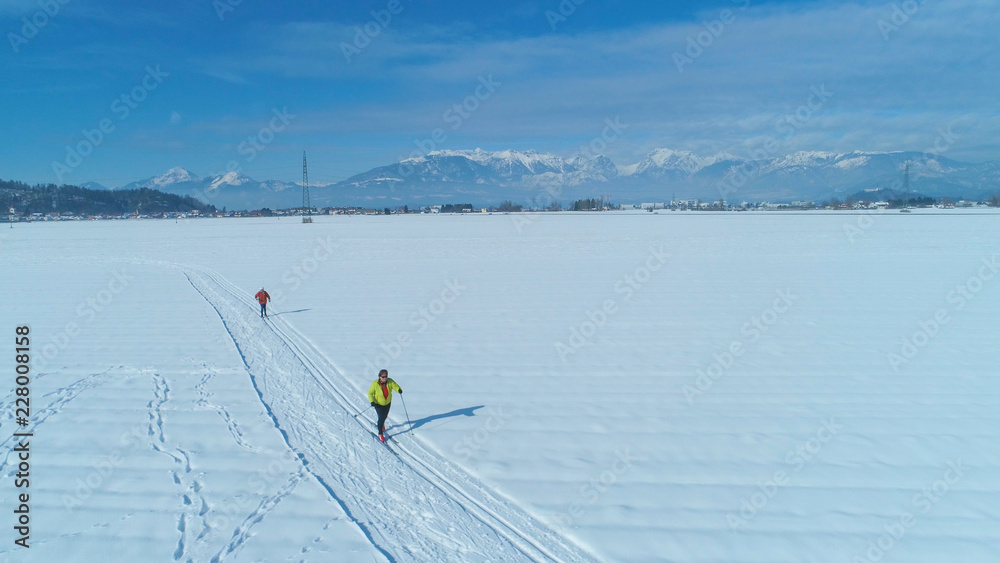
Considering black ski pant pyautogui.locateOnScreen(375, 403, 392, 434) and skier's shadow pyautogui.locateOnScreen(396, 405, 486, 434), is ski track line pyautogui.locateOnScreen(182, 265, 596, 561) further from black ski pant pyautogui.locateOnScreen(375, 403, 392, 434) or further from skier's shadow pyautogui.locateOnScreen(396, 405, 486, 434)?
skier's shadow pyautogui.locateOnScreen(396, 405, 486, 434)

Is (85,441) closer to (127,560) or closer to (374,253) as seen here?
(127,560)

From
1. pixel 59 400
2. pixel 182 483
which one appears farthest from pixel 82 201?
pixel 182 483

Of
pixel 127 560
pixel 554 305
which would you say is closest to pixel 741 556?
pixel 127 560

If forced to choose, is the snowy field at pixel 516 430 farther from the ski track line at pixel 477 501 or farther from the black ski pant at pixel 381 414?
the black ski pant at pixel 381 414

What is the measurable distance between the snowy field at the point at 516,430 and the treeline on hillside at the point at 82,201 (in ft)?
594

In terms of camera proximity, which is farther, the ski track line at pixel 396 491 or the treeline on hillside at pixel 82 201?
the treeline on hillside at pixel 82 201

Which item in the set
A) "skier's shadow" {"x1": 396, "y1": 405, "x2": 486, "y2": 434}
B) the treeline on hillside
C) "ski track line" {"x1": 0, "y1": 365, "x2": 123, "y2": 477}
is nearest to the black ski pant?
"skier's shadow" {"x1": 396, "y1": 405, "x2": 486, "y2": 434}

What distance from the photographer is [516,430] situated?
7969 millimetres

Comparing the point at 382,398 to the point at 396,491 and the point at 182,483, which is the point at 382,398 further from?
the point at 182,483

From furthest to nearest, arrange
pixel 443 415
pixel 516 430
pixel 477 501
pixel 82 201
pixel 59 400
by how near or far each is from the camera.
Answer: pixel 82 201, pixel 59 400, pixel 443 415, pixel 516 430, pixel 477 501

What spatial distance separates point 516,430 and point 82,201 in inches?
7947

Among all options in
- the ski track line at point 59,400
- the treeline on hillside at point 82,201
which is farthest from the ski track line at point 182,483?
the treeline on hillside at point 82,201

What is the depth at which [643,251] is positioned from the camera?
3359 cm

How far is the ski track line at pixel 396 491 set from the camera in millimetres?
5301
